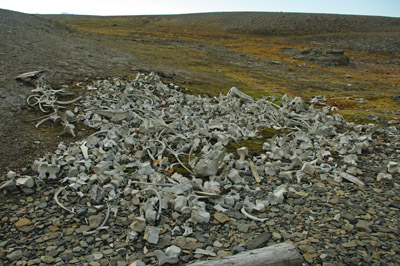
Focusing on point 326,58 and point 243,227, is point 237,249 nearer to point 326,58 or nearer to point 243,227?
point 243,227

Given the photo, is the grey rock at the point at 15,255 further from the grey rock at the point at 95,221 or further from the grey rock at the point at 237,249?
the grey rock at the point at 237,249

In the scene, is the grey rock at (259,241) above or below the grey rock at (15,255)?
below

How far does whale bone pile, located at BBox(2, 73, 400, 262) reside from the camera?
152 inches

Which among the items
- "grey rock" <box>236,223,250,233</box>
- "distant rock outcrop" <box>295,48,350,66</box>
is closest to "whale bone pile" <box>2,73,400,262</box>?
"grey rock" <box>236,223,250,233</box>

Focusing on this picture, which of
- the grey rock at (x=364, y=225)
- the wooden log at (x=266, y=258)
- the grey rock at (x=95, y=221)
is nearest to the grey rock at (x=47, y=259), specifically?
the grey rock at (x=95, y=221)

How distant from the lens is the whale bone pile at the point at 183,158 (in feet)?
12.7

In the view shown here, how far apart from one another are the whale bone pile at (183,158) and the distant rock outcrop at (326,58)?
1998cm

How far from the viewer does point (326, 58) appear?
2645 cm

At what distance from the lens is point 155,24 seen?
69.2m

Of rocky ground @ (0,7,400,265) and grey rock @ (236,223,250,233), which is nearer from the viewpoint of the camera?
rocky ground @ (0,7,400,265)

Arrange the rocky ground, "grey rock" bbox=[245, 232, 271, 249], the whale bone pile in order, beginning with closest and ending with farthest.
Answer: the rocky ground < "grey rock" bbox=[245, 232, 271, 249] < the whale bone pile

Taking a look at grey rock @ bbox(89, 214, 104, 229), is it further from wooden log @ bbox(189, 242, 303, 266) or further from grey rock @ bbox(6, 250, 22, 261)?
wooden log @ bbox(189, 242, 303, 266)

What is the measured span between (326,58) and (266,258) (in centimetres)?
2748

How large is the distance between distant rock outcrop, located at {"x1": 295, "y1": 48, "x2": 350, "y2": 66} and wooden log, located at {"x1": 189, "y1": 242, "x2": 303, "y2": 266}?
2607 cm
